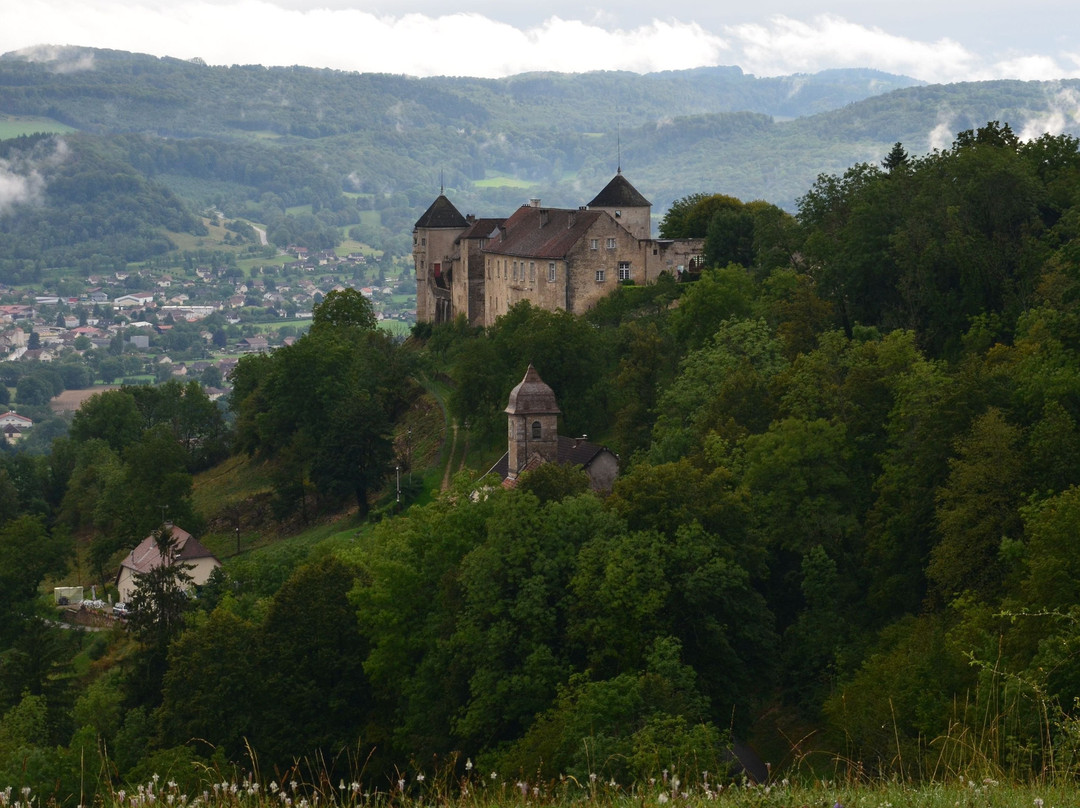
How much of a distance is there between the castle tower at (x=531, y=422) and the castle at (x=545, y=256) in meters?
19.9

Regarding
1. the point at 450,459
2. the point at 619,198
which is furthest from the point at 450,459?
the point at 619,198

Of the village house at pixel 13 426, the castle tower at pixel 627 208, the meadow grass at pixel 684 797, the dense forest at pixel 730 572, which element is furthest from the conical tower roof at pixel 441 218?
the village house at pixel 13 426

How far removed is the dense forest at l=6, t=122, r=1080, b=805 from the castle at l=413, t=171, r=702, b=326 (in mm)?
10858

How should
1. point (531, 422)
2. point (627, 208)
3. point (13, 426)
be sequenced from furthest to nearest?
1. point (13, 426)
2. point (627, 208)
3. point (531, 422)

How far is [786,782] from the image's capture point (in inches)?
425

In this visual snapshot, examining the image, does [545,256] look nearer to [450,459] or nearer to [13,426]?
[450,459]

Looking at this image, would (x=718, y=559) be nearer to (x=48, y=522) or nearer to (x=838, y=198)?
(x=838, y=198)

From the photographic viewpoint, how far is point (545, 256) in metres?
67.7

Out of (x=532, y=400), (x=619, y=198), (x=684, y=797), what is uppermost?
(x=619, y=198)

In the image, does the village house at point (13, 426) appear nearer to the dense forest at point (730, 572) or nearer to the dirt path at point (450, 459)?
the dirt path at point (450, 459)

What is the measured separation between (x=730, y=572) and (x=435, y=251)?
2058 inches

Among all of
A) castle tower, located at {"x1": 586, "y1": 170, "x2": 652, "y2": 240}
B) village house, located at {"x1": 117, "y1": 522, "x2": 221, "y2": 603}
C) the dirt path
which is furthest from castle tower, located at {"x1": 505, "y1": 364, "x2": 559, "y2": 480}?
castle tower, located at {"x1": 586, "y1": 170, "x2": 652, "y2": 240}

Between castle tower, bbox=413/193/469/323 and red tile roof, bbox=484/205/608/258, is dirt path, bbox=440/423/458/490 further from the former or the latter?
castle tower, bbox=413/193/469/323

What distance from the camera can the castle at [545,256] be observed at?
6762cm
